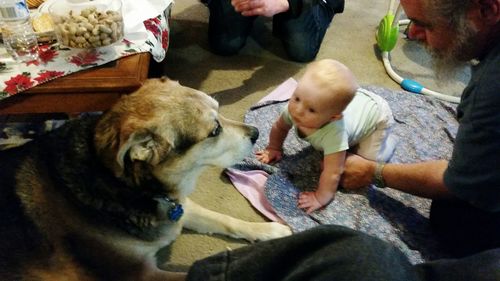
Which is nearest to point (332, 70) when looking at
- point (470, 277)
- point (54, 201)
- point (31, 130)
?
point (470, 277)

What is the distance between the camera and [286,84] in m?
2.36

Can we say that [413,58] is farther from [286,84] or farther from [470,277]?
[470,277]

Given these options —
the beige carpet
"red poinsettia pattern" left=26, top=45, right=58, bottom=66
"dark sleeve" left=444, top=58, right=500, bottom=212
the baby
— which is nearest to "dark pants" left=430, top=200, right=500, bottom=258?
"dark sleeve" left=444, top=58, right=500, bottom=212

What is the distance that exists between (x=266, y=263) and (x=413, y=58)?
7.19 feet

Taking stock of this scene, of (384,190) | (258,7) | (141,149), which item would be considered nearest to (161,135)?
(141,149)

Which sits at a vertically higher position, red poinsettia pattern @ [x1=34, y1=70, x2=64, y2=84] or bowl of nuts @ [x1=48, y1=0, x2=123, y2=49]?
bowl of nuts @ [x1=48, y1=0, x2=123, y2=49]

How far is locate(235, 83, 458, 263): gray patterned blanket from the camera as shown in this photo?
165cm

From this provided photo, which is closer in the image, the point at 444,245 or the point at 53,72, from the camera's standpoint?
the point at 53,72

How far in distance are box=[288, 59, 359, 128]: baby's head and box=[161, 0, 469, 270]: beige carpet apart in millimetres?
495

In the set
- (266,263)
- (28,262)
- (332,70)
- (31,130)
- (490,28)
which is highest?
(490,28)

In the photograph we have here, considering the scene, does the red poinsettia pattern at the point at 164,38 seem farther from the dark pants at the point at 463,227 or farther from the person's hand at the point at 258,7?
the dark pants at the point at 463,227

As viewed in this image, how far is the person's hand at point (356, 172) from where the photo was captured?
5.63 ft

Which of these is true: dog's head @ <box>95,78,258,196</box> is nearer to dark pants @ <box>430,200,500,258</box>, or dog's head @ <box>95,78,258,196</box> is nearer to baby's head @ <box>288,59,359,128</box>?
baby's head @ <box>288,59,359,128</box>

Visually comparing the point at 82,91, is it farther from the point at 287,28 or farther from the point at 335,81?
the point at 287,28
